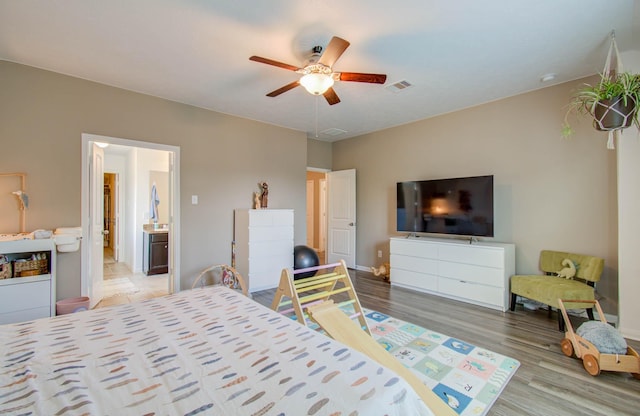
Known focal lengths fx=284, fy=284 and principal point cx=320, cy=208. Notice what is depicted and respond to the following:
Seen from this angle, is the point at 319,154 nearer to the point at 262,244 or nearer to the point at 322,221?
the point at 322,221

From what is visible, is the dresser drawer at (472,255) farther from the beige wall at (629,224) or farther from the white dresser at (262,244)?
the white dresser at (262,244)

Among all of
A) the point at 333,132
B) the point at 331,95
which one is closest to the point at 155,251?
the point at 333,132

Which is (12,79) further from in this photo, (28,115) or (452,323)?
(452,323)

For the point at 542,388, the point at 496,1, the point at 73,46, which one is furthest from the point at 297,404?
the point at 73,46

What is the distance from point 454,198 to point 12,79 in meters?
5.26

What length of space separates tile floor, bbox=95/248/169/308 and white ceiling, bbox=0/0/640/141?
278 centimetres

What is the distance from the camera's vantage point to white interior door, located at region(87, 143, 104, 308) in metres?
3.33

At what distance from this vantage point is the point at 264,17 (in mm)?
2178

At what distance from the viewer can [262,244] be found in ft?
13.8

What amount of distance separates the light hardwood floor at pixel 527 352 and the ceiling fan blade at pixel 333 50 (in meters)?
2.62

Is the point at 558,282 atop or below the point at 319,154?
below

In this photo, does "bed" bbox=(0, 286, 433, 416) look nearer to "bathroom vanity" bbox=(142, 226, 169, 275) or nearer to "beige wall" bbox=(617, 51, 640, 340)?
"beige wall" bbox=(617, 51, 640, 340)

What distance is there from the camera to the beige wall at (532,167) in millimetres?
3139

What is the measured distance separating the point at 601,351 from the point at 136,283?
19.0ft
